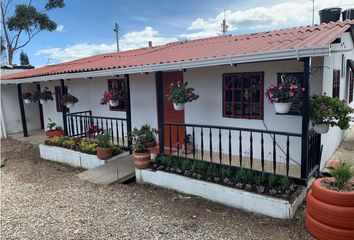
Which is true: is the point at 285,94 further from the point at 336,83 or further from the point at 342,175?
the point at 336,83

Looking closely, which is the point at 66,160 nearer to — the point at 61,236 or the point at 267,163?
the point at 61,236

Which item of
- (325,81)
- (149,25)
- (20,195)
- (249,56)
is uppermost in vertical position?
(149,25)

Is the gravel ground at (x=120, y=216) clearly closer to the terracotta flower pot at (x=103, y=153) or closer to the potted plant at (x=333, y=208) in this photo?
the potted plant at (x=333, y=208)

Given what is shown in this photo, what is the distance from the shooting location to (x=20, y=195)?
5605 millimetres

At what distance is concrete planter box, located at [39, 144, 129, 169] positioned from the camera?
7043 mm

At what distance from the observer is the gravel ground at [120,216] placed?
3.85 m

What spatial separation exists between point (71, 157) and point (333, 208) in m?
6.31

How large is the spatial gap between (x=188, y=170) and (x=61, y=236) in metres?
2.41

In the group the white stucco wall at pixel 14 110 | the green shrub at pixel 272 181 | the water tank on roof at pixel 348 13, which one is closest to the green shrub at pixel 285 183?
the green shrub at pixel 272 181

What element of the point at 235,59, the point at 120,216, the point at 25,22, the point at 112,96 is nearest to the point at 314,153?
the point at 235,59

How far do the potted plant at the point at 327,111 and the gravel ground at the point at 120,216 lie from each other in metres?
1.35

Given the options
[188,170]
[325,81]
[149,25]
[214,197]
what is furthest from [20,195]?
[149,25]

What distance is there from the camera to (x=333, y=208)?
335cm

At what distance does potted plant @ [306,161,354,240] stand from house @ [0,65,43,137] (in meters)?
12.3
